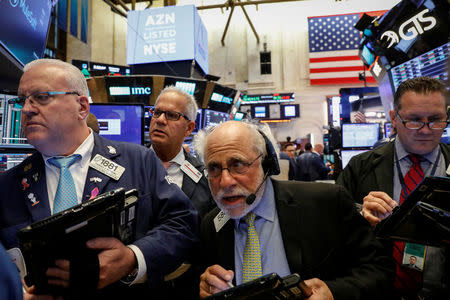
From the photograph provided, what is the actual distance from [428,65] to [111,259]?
336cm

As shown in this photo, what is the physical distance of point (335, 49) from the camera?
12500 millimetres

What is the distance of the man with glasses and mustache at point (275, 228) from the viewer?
1316mm

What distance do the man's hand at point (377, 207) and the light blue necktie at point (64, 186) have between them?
4.21 ft

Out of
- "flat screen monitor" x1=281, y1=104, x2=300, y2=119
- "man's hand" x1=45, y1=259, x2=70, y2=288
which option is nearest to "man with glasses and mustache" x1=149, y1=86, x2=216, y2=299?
"man's hand" x1=45, y1=259, x2=70, y2=288

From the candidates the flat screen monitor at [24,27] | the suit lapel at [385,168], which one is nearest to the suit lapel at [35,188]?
the flat screen monitor at [24,27]

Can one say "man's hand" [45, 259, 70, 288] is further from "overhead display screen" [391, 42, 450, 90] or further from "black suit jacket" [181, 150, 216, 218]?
"overhead display screen" [391, 42, 450, 90]

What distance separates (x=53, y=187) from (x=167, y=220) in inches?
20.9

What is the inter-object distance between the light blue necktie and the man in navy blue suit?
0.02 m

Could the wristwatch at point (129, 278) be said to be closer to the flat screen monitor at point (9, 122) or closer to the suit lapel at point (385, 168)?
the flat screen monitor at point (9, 122)

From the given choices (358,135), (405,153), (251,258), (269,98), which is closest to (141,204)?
(251,258)

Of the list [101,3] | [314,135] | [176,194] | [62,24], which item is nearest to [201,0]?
[101,3]

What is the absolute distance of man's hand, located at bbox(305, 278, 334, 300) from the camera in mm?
1133

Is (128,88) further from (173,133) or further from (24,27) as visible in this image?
(173,133)

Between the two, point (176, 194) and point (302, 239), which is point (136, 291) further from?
point (302, 239)
